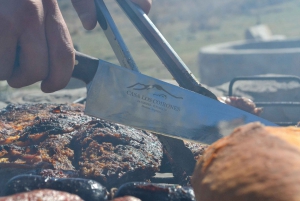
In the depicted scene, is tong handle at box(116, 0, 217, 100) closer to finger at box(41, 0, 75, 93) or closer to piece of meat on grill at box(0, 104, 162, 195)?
piece of meat on grill at box(0, 104, 162, 195)

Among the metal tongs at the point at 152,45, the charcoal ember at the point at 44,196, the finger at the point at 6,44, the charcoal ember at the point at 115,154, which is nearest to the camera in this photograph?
the charcoal ember at the point at 44,196

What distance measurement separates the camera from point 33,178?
211cm

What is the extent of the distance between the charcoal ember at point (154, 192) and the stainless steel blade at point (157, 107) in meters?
0.60

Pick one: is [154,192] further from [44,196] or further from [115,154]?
[115,154]

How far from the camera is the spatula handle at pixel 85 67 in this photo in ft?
8.91

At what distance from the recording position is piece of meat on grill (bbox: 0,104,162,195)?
258 centimetres

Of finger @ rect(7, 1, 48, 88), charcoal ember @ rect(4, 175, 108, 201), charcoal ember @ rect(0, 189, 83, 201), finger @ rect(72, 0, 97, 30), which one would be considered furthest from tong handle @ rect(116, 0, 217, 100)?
charcoal ember @ rect(0, 189, 83, 201)

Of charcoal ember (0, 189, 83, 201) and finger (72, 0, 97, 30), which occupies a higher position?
finger (72, 0, 97, 30)

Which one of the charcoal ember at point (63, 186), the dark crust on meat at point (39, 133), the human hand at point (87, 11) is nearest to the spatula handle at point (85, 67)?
the human hand at point (87, 11)

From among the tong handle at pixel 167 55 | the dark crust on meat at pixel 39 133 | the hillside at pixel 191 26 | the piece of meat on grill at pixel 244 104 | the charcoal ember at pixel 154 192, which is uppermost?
the tong handle at pixel 167 55

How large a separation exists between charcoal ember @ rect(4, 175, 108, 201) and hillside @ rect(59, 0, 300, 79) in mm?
10413

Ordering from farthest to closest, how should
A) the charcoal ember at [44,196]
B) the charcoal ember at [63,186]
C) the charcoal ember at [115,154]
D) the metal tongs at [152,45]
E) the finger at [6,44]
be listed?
the metal tongs at [152,45], the charcoal ember at [115,154], the finger at [6,44], the charcoal ember at [63,186], the charcoal ember at [44,196]

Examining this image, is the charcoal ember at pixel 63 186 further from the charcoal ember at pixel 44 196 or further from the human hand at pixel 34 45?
the human hand at pixel 34 45

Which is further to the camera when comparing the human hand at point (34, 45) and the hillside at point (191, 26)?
the hillside at point (191, 26)
